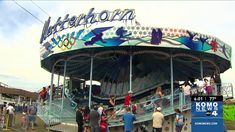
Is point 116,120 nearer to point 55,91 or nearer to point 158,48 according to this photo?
point 158,48

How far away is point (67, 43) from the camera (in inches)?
1048

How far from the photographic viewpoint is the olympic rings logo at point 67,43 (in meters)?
26.3

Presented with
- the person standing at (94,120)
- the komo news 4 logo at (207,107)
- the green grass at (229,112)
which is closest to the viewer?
the komo news 4 logo at (207,107)

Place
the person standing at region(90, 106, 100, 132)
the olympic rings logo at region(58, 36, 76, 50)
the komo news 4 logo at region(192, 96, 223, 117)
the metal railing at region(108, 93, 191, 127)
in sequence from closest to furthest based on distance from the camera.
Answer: the komo news 4 logo at region(192, 96, 223, 117) → the person standing at region(90, 106, 100, 132) → the metal railing at region(108, 93, 191, 127) → the olympic rings logo at region(58, 36, 76, 50)

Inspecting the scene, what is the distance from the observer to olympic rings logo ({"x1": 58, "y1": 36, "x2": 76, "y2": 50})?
26306 millimetres

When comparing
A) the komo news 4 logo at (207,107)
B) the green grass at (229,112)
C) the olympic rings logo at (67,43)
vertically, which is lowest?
the komo news 4 logo at (207,107)

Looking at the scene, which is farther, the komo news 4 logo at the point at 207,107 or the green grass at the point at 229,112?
the green grass at the point at 229,112

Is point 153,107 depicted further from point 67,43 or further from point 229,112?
point 229,112

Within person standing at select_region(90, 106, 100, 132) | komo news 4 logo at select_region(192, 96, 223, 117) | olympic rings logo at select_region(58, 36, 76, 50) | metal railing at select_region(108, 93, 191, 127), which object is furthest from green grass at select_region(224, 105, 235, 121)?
komo news 4 logo at select_region(192, 96, 223, 117)

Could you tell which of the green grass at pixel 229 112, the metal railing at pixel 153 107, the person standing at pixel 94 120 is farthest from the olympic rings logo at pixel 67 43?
the green grass at pixel 229 112

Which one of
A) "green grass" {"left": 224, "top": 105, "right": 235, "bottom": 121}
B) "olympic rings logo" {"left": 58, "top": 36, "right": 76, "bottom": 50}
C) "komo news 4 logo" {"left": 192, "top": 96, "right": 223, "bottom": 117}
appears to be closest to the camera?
"komo news 4 logo" {"left": 192, "top": 96, "right": 223, "bottom": 117}

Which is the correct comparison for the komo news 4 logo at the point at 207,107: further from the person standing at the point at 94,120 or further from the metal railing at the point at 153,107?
the metal railing at the point at 153,107

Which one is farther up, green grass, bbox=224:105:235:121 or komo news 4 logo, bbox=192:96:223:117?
green grass, bbox=224:105:235:121

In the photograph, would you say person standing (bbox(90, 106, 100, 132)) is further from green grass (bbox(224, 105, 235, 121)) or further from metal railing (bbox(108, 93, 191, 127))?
green grass (bbox(224, 105, 235, 121))
